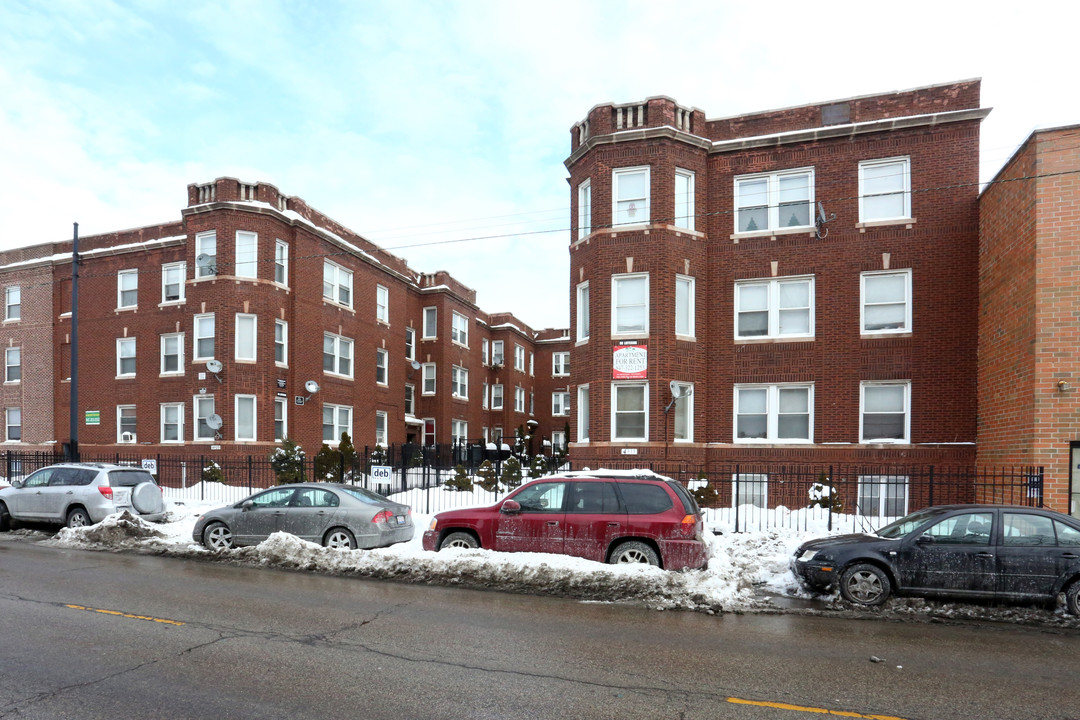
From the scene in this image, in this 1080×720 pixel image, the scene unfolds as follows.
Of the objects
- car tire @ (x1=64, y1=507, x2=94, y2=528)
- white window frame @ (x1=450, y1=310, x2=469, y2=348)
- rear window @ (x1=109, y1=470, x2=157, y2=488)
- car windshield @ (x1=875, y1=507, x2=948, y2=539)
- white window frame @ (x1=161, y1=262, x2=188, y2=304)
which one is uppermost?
white window frame @ (x1=161, y1=262, x2=188, y2=304)

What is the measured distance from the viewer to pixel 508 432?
4647 centimetres

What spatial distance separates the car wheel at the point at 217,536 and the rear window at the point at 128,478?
12.9ft

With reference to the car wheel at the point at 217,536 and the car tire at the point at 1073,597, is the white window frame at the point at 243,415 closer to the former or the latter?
the car wheel at the point at 217,536

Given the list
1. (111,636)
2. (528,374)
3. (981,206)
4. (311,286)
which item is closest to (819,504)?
(981,206)

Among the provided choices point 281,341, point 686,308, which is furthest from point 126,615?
point 281,341

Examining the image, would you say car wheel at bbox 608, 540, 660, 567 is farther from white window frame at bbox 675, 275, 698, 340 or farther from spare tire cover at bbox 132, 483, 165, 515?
spare tire cover at bbox 132, 483, 165, 515

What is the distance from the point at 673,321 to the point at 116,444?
899 inches

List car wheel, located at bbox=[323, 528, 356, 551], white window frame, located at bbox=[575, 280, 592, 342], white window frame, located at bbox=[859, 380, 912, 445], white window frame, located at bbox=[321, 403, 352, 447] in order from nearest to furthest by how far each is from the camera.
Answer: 1. car wheel, located at bbox=[323, 528, 356, 551]
2. white window frame, located at bbox=[859, 380, 912, 445]
3. white window frame, located at bbox=[575, 280, 592, 342]
4. white window frame, located at bbox=[321, 403, 352, 447]

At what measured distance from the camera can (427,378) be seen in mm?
38062

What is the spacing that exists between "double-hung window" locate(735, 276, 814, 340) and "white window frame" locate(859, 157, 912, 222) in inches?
94.1

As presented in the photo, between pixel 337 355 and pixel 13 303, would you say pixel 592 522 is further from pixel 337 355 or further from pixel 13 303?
pixel 13 303

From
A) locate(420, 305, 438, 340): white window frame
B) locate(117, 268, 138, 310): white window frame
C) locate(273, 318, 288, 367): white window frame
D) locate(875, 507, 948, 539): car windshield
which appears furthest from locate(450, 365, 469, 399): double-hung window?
locate(875, 507, 948, 539): car windshield

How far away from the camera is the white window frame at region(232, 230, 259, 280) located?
82.1 feet

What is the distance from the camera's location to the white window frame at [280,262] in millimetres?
25859
